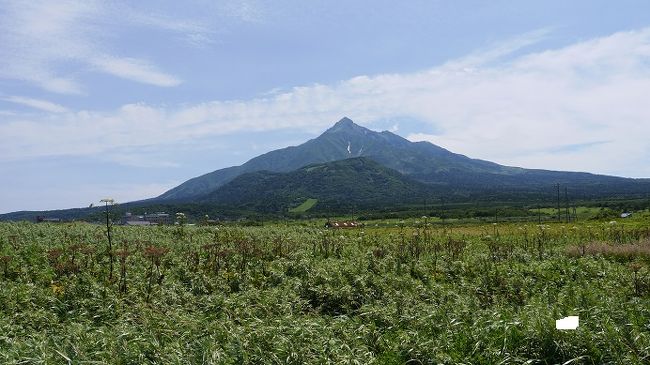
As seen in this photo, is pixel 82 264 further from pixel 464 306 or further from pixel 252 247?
pixel 464 306

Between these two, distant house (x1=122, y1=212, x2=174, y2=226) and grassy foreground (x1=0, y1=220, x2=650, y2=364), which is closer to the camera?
grassy foreground (x1=0, y1=220, x2=650, y2=364)

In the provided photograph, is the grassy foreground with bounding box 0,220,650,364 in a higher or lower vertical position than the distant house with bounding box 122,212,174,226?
lower

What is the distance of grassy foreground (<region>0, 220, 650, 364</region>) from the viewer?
668cm

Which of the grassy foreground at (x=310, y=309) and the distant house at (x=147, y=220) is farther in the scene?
the distant house at (x=147, y=220)

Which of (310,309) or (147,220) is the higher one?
(147,220)

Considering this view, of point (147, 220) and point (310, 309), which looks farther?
point (147, 220)

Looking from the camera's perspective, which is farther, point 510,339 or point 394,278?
point 394,278

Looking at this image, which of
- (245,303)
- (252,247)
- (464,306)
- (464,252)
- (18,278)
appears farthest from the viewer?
(464,252)

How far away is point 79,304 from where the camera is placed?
392 inches

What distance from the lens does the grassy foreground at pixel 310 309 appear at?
6676 mm

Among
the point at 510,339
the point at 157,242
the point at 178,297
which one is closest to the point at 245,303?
the point at 178,297

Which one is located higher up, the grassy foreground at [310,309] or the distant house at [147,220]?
the distant house at [147,220]

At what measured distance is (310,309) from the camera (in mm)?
10469

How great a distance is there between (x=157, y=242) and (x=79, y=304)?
9417 mm
